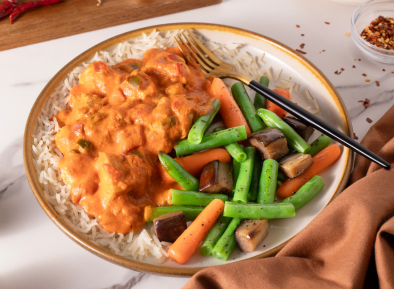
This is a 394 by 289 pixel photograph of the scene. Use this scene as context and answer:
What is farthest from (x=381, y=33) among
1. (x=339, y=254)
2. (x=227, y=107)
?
(x=339, y=254)

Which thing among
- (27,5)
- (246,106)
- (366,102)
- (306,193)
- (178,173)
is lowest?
(306,193)

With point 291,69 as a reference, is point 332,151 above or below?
below

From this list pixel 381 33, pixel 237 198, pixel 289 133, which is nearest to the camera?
pixel 237 198

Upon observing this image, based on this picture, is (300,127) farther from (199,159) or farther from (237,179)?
(199,159)

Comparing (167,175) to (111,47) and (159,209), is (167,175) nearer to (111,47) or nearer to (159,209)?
(159,209)

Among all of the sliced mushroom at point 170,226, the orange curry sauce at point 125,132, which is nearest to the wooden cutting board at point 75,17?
the orange curry sauce at point 125,132

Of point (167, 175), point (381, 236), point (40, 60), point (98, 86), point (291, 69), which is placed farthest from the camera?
point (40, 60)

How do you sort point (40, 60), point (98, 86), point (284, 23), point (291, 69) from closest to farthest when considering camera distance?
point (98, 86), point (291, 69), point (40, 60), point (284, 23)

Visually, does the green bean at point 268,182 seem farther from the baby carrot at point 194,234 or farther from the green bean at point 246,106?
the green bean at point 246,106

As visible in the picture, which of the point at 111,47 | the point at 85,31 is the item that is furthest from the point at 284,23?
the point at 85,31
